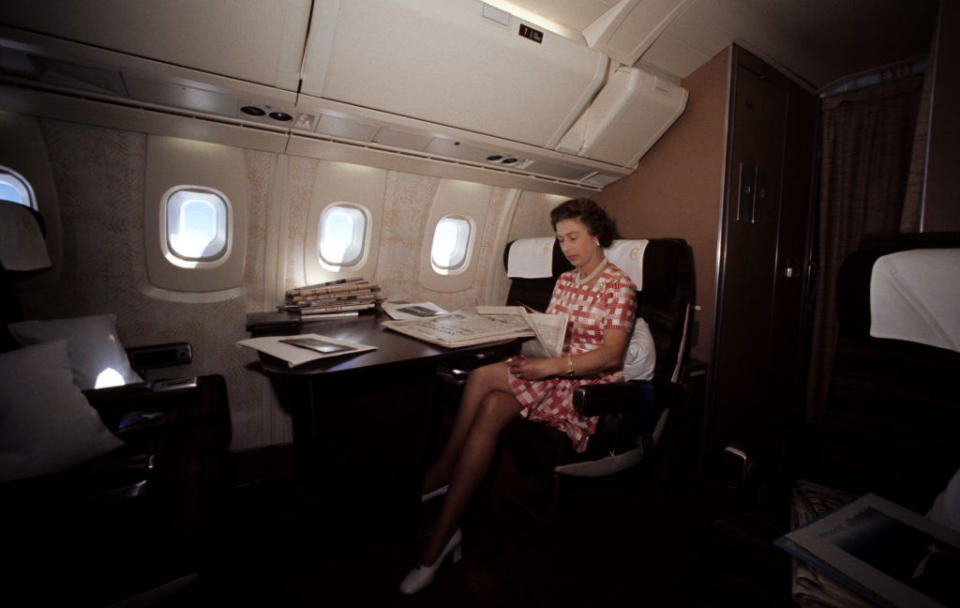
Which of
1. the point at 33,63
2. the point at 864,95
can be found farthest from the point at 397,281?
the point at 864,95

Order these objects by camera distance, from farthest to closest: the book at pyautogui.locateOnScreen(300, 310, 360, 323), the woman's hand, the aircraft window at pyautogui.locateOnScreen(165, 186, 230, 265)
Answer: the aircraft window at pyautogui.locateOnScreen(165, 186, 230, 265) < the book at pyautogui.locateOnScreen(300, 310, 360, 323) < the woman's hand

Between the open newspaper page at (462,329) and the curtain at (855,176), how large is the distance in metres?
2.72

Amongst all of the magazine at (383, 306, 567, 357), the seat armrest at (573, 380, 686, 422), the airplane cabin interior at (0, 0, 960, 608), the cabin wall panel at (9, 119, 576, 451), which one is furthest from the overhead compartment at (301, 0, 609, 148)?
the seat armrest at (573, 380, 686, 422)

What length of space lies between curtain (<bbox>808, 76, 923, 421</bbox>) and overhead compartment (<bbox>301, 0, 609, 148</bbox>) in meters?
2.46

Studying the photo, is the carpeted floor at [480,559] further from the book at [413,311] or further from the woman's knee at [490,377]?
the book at [413,311]

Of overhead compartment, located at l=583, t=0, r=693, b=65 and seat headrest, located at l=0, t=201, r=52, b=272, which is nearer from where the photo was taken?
seat headrest, located at l=0, t=201, r=52, b=272

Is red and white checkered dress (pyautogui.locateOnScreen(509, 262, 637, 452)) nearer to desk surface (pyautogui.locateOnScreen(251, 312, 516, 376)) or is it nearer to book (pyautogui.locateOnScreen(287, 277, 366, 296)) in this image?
desk surface (pyautogui.locateOnScreen(251, 312, 516, 376))

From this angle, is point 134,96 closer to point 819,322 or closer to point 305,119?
point 305,119

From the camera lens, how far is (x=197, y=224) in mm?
2328

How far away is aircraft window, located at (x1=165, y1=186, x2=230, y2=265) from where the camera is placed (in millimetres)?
2246

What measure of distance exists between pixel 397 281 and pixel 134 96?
179 cm

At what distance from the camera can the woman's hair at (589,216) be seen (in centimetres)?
199

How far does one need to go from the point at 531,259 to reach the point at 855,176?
2901 mm

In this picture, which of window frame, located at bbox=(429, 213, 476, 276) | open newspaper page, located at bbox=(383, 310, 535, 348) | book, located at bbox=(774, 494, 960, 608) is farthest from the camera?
window frame, located at bbox=(429, 213, 476, 276)
